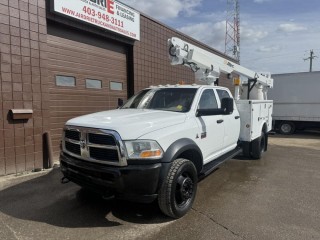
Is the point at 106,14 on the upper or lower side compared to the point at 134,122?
upper

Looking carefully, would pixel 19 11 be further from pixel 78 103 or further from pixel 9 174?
pixel 9 174

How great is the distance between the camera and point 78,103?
8586 millimetres

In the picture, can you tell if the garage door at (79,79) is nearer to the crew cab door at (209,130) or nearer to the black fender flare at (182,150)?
the crew cab door at (209,130)

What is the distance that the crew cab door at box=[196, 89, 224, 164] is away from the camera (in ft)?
16.7

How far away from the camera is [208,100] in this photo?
5.70m

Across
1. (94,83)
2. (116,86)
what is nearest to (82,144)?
(94,83)

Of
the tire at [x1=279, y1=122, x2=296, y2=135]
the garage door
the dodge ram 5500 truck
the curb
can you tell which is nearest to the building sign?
the garage door

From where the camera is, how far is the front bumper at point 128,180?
3797mm

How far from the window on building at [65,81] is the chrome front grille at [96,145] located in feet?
12.5

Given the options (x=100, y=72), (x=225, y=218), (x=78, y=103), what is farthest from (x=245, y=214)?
(x=100, y=72)

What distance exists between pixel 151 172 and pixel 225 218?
4.67 ft

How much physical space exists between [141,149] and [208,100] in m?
2.30

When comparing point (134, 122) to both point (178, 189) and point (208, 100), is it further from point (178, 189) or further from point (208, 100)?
point (208, 100)

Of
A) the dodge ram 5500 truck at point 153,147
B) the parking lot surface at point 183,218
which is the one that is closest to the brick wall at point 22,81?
the parking lot surface at point 183,218
